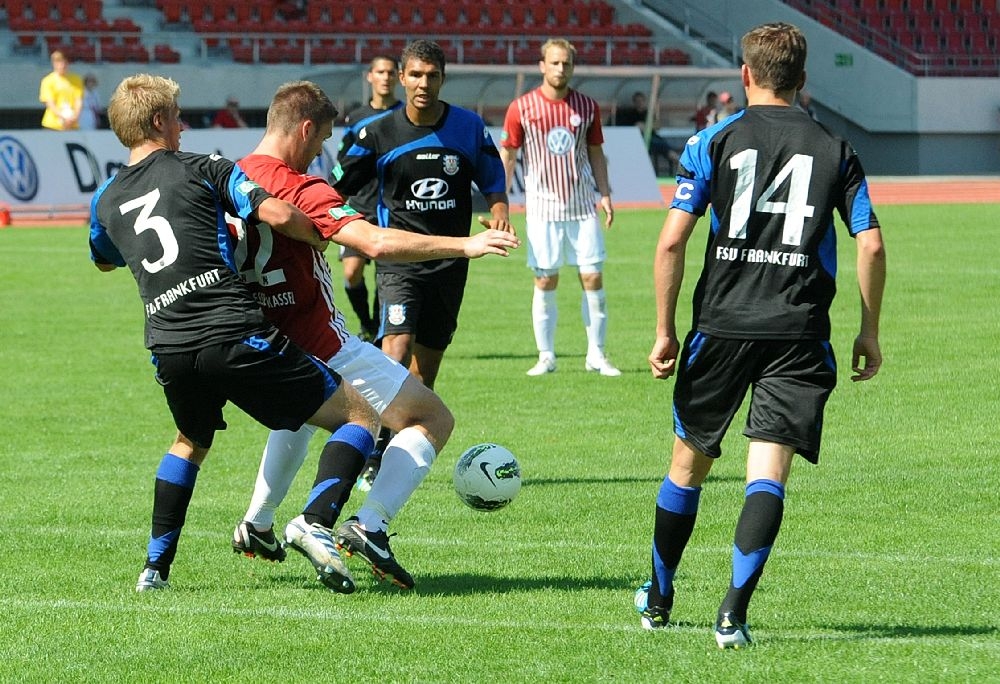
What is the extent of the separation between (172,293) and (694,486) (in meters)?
1.97

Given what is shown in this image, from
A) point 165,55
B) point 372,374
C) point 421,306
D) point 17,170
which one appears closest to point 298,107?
point 372,374

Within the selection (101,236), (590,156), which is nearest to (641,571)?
(101,236)

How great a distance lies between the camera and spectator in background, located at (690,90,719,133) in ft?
118

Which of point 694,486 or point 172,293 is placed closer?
point 694,486

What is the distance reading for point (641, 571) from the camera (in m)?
6.00

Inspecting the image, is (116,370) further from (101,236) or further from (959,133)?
(959,133)

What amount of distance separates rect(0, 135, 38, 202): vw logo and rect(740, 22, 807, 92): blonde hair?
2191 centimetres

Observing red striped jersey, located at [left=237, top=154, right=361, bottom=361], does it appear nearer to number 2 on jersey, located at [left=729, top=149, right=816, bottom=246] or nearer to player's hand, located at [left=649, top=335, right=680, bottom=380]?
player's hand, located at [left=649, top=335, right=680, bottom=380]

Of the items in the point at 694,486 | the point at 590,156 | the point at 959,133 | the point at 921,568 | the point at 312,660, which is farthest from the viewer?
the point at 959,133

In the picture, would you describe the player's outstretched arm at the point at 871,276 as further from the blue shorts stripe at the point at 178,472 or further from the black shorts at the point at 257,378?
the blue shorts stripe at the point at 178,472

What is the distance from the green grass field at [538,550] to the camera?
15.4ft

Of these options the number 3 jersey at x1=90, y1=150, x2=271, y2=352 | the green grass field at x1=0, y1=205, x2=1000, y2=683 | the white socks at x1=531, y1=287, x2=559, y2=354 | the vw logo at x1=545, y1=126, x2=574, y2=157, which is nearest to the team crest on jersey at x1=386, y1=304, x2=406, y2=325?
the green grass field at x1=0, y1=205, x2=1000, y2=683

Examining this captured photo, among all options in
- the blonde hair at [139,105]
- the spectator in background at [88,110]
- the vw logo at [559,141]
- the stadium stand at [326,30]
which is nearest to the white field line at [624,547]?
the blonde hair at [139,105]

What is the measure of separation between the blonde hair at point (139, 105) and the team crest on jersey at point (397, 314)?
2.90 meters
